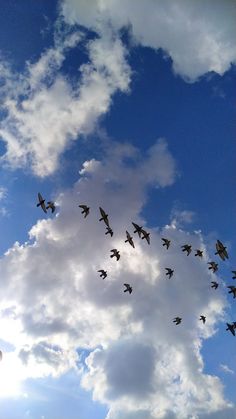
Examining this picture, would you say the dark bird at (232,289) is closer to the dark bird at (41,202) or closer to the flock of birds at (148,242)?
the flock of birds at (148,242)

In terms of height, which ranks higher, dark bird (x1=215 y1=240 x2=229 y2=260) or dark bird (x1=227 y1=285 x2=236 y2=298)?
dark bird (x1=215 y1=240 x2=229 y2=260)

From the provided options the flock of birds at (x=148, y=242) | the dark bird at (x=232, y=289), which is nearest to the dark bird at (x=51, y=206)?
the flock of birds at (x=148, y=242)

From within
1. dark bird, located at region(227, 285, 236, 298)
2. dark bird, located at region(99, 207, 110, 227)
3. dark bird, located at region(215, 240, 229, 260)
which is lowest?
dark bird, located at region(227, 285, 236, 298)

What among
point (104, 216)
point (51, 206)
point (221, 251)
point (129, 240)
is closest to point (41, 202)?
point (51, 206)

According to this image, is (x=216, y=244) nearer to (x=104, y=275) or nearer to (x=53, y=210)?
(x=104, y=275)

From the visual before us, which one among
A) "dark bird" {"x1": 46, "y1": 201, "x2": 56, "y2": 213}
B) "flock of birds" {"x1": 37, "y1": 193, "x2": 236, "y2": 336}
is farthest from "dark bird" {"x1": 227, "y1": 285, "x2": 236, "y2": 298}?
"dark bird" {"x1": 46, "y1": 201, "x2": 56, "y2": 213}

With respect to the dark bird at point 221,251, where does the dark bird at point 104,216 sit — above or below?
above

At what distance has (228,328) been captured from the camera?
229ft

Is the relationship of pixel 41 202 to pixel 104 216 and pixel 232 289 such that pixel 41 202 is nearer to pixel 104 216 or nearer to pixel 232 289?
pixel 104 216

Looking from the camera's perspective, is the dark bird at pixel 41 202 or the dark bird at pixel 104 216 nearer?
the dark bird at pixel 41 202

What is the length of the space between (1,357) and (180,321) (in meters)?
37.8

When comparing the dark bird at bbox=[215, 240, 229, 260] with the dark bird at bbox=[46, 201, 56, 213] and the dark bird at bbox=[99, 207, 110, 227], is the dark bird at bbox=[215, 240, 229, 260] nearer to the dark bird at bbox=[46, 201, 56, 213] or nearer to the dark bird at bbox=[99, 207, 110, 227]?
the dark bird at bbox=[99, 207, 110, 227]

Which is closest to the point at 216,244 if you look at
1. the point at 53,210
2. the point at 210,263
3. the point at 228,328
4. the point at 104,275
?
the point at 210,263

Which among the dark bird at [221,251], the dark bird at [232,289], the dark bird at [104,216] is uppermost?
the dark bird at [104,216]
